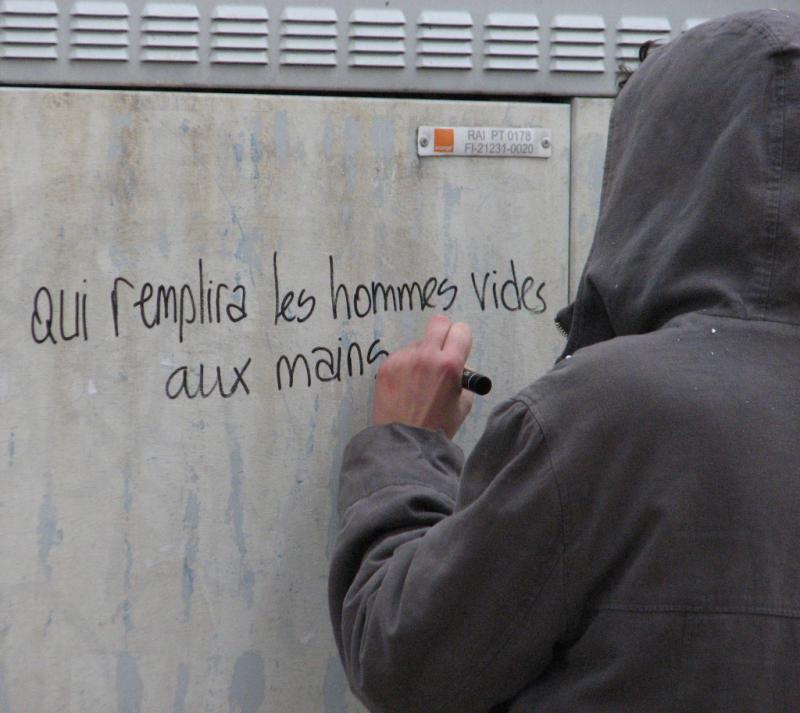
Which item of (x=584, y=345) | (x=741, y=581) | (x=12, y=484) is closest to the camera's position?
(x=741, y=581)

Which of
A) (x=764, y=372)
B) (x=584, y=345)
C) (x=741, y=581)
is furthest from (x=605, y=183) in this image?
(x=741, y=581)

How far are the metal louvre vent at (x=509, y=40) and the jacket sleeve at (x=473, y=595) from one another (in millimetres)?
692

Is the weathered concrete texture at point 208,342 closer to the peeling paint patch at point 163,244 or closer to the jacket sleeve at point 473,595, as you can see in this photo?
the peeling paint patch at point 163,244

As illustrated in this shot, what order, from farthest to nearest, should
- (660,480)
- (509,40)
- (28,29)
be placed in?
(509,40)
(28,29)
(660,480)

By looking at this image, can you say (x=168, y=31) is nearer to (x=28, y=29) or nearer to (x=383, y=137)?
(x=28, y=29)

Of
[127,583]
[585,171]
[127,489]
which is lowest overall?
[127,583]

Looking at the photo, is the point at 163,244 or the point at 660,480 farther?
the point at 163,244

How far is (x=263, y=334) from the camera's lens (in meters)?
1.55

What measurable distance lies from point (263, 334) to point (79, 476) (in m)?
0.32

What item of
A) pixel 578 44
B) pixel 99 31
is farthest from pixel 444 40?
pixel 99 31

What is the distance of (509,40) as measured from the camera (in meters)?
1.58

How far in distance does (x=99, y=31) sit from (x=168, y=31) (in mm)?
90

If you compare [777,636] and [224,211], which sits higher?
[224,211]

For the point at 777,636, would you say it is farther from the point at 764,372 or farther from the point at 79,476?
the point at 79,476
